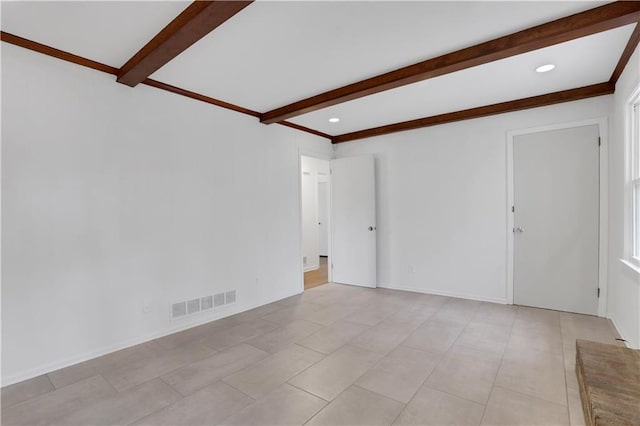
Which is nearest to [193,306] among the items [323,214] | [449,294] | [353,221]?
[353,221]

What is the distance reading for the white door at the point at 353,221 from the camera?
4.92 m

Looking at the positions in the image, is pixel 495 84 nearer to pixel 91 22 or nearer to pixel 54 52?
pixel 91 22

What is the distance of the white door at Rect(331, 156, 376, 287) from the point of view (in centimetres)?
492

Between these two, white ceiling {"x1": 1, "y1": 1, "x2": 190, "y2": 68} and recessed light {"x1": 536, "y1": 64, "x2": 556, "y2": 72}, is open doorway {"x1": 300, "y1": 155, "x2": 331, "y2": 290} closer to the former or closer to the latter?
recessed light {"x1": 536, "y1": 64, "x2": 556, "y2": 72}

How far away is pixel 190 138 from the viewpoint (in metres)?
3.35

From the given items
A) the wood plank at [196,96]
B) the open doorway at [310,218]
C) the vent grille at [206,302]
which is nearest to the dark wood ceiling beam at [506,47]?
the wood plank at [196,96]

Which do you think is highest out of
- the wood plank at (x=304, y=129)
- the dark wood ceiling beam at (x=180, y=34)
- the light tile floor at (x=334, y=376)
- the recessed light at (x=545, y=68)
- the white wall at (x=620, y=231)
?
the recessed light at (x=545, y=68)

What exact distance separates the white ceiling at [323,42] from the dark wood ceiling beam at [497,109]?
0.13 meters

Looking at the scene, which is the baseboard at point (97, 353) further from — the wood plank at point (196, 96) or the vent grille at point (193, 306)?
the wood plank at point (196, 96)

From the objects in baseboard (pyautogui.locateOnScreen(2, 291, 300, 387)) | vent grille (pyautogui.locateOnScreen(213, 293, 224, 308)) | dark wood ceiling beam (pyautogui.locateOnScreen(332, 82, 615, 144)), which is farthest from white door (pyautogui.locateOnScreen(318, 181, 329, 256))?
vent grille (pyautogui.locateOnScreen(213, 293, 224, 308))

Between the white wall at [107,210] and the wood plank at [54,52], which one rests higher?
the wood plank at [54,52]

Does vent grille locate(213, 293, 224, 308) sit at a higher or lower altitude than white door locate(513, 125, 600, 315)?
lower

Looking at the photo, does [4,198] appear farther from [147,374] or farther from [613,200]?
[613,200]

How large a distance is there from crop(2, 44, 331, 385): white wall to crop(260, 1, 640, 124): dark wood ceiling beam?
5.17 ft
